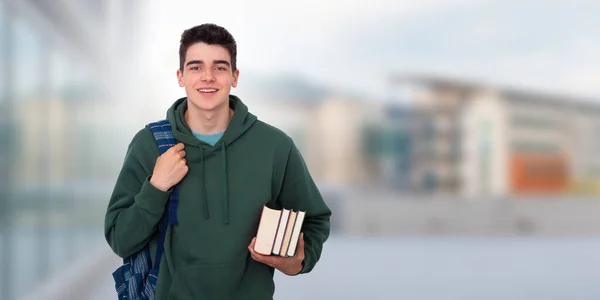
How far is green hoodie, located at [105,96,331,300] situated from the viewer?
1404mm

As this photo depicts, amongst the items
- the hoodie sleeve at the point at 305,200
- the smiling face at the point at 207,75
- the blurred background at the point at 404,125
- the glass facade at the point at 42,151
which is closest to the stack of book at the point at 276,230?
the hoodie sleeve at the point at 305,200

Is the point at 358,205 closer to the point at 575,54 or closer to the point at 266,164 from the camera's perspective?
the point at 575,54

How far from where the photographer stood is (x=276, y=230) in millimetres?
1358

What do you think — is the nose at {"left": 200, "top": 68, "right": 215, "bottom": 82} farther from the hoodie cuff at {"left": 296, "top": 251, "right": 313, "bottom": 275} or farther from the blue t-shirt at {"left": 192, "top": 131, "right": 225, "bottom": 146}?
the hoodie cuff at {"left": 296, "top": 251, "right": 313, "bottom": 275}

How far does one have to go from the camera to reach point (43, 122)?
13.2ft

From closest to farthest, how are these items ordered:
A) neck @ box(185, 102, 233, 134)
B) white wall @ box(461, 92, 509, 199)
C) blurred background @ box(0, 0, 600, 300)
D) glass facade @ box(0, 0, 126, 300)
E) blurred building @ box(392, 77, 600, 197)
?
neck @ box(185, 102, 233, 134)
glass facade @ box(0, 0, 126, 300)
blurred background @ box(0, 0, 600, 300)
blurred building @ box(392, 77, 600, 197)
white wall @ box(461, 92, 509, 199)

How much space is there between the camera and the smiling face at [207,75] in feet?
4.59

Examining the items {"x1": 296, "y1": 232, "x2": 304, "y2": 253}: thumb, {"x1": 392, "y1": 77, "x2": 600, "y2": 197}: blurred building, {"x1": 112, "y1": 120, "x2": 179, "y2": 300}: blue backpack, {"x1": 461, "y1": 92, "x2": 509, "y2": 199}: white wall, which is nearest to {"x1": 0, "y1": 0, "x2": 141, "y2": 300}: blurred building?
{"x1": 112, "y1": 120, "x2": 179, "y2": 300}: blue backpack

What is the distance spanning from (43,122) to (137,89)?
5.48m

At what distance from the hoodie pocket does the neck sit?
265mm

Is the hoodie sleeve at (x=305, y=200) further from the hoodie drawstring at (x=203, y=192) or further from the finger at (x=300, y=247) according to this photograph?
the hoodie drawstring at (x=203, y=192)

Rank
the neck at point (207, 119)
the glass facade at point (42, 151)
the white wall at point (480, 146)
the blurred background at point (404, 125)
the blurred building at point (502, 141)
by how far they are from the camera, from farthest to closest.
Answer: the white wall at point (480, 146) → the blurred building at point (502, 141) → the blurred background at point (404, 125) → the glass facade at point (42, 151) → the neck at point (207, 119)

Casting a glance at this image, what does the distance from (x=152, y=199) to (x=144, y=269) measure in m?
0.18

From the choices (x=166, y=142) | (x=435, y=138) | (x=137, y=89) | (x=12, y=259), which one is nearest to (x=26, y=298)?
(x=12, y=259)
